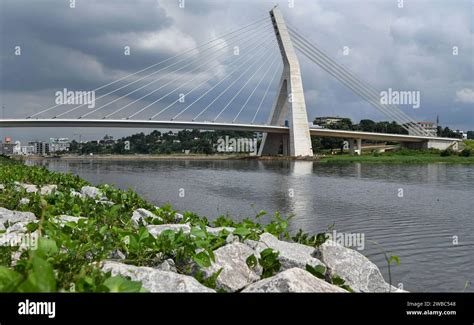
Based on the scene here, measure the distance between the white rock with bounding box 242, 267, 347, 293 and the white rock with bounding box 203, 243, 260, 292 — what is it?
43 cm

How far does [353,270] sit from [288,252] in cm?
49

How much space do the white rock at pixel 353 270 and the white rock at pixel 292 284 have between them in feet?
3.01

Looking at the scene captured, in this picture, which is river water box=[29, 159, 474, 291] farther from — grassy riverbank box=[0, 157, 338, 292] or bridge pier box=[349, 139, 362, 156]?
bridge pier box=[349, 139, 362, 156]

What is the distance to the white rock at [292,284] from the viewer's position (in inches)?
86.4

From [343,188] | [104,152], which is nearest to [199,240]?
[343,188]

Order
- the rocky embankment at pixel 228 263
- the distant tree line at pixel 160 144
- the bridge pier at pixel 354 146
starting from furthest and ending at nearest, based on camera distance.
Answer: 1. the distant tree line at pixel 160 144
2. the bridge pier at pixel 354 146
3. the rocky embankment at pixel 228 263

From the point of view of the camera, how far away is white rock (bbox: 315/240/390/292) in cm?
323

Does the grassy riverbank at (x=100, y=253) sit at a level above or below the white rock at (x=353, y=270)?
above

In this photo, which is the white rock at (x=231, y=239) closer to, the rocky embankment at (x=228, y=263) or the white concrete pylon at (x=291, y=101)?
the rocky embankment at (x=228, y=263)

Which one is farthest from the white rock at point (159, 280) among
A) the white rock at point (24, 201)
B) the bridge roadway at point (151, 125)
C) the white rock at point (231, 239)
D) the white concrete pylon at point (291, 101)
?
the white concrete pylon at point (291, 101)

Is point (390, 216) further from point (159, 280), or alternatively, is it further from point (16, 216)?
point (159, 280)

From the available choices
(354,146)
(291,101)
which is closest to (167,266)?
(291,101)

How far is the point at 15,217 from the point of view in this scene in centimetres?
449
